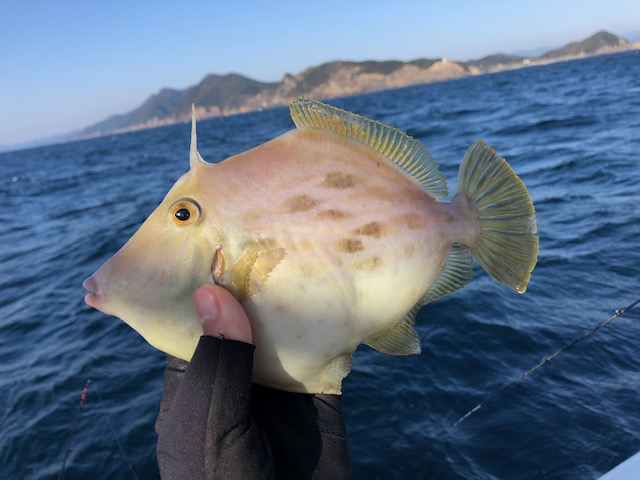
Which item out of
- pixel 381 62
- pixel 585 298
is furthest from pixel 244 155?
pixel 381 62

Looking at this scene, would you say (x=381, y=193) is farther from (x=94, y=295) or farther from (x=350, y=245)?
(x=94, y=295)

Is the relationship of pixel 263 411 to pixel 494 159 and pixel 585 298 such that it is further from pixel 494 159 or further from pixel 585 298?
pixel 585 298

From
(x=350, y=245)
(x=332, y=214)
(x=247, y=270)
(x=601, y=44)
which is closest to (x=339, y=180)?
(x=332, y=214)

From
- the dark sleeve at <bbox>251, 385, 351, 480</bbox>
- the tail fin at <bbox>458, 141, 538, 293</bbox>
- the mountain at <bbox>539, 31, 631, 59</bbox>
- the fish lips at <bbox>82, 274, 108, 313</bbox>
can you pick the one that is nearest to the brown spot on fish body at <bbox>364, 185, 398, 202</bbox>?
the tail fin at <bbox>458, 141, 538, 293</bbox>

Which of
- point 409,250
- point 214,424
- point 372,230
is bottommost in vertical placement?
point 214,424

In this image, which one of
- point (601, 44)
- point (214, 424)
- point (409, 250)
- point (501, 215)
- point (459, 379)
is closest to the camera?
point (214, 424)

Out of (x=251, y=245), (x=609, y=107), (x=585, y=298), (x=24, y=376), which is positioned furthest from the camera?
(x=609, y=107)

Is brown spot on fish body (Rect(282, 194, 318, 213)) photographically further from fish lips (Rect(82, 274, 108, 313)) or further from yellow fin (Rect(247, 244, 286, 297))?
fish lips (Rect(82, 274, 108, 313))
